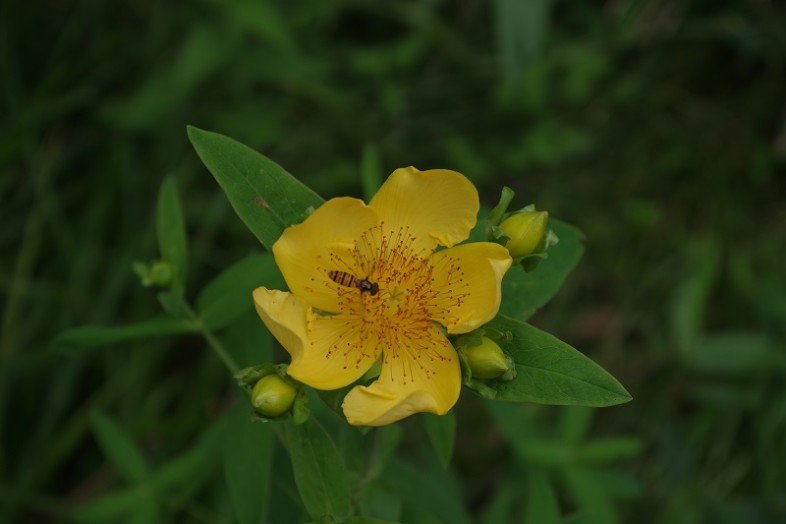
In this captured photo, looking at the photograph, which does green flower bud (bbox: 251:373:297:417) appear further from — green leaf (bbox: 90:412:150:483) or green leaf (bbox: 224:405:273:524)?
green leaf (bbox: 90:412:150:483)

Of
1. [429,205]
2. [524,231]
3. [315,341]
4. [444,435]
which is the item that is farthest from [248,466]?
[524,231]

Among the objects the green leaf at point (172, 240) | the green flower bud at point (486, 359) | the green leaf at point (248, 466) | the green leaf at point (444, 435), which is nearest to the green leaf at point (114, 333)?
the green leaf at point (172, 240)

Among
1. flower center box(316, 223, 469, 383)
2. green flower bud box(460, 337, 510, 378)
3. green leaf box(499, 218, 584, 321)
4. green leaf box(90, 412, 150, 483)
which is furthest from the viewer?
green leaf box(90, 412, 150, 483)

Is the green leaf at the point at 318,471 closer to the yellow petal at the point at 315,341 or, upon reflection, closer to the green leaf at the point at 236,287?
the yellow petal at the point at 315,341

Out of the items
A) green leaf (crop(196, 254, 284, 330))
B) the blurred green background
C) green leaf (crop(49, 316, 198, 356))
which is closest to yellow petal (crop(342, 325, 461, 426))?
green leaf (crop(196, 254, 284, 330))

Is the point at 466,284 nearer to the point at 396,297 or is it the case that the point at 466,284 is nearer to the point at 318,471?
the point at 396,297

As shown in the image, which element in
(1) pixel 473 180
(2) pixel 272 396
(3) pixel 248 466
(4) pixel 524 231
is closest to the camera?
(2) pixel 272 396
